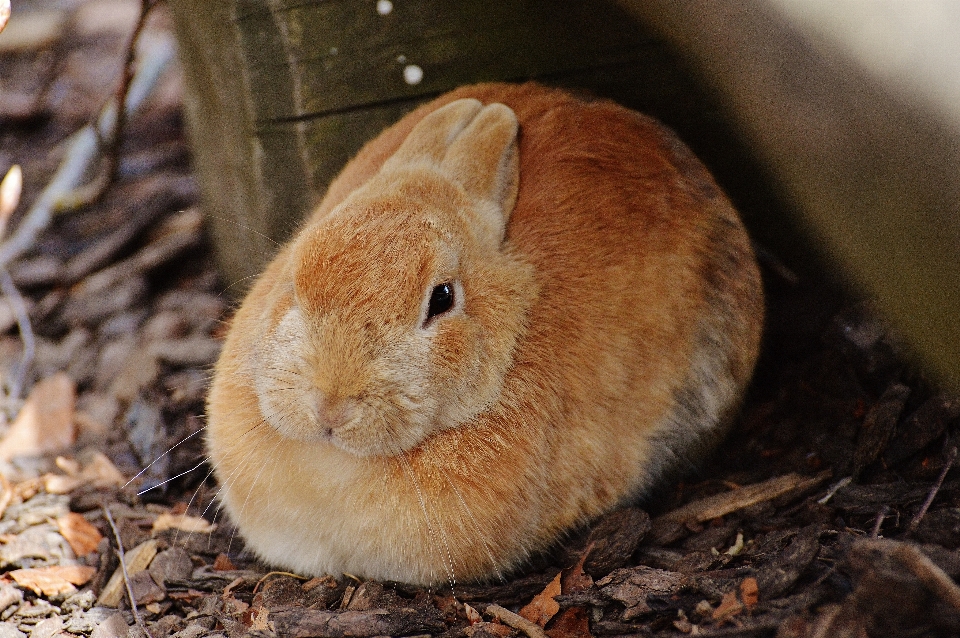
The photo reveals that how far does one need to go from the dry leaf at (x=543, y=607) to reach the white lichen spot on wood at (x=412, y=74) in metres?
2.18

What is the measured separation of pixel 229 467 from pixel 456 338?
3.64 ft

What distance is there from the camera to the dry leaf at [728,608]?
8.32ft

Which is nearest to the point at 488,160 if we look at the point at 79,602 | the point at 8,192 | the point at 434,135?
the point at 434,135

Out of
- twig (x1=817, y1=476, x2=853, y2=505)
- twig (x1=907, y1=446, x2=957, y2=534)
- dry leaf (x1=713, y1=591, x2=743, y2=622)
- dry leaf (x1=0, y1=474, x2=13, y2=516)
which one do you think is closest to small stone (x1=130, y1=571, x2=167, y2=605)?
dry leaf (x1=0, y1=474, x2=13, y2=516)

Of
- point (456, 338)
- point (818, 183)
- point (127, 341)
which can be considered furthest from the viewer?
point (127, 341)

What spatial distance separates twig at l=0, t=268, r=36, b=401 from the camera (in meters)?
4.48

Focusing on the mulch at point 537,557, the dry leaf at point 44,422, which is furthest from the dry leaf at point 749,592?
the dry leaf at point 44,422

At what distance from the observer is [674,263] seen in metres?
3.35

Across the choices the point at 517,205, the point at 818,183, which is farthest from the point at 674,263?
the point at 818,183

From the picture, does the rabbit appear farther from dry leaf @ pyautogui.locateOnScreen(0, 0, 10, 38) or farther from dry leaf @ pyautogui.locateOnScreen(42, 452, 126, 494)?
dry leaf @ pyautogui.locateOnScreen(0, 0, 10, 38)

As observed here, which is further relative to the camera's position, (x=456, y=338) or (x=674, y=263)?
(x=674, y=263)

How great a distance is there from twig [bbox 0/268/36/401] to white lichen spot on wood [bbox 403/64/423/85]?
2521 millimetres

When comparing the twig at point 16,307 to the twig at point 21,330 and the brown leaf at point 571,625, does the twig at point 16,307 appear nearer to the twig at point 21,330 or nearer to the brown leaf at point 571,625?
the twig at point 21,330

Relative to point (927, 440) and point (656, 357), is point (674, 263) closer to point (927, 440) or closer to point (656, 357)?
point (656, 357)
